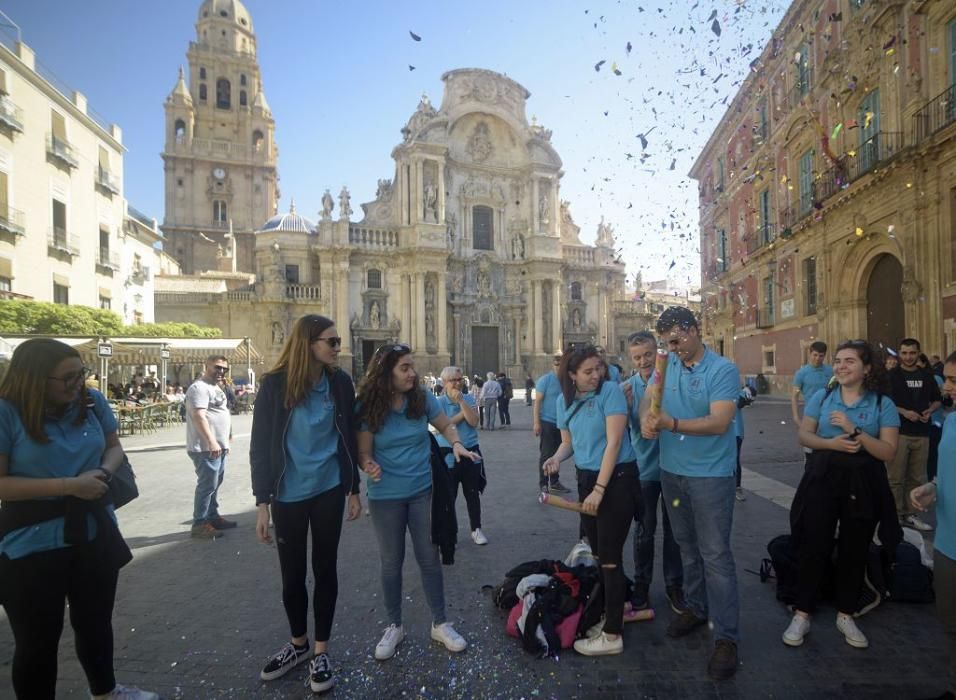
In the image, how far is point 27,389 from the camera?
2383 millimetres

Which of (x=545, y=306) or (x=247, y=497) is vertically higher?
(x=545, y=306)

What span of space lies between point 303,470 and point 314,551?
19.6 inches

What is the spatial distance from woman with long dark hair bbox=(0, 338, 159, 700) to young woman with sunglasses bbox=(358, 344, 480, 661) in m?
1.36

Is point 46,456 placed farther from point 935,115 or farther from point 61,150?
point 61,150

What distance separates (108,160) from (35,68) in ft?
17.6

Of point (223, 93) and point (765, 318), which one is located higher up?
point (223, 93)

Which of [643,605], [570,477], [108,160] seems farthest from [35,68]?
[643,605]

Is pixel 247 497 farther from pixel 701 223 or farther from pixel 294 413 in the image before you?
pixel 701 223

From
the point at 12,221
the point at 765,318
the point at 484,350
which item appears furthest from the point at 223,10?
the point at 765,318

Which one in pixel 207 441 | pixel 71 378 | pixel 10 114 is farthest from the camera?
pixel 10 114

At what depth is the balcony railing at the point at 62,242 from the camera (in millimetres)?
21781

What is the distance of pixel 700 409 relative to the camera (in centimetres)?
305

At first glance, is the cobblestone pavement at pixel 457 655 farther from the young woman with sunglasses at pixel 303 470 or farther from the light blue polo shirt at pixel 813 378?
the light blue polo shirt at pixel 813 378

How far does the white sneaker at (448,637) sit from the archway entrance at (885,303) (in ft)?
53.8
